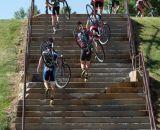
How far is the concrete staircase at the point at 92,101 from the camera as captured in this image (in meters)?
19.3

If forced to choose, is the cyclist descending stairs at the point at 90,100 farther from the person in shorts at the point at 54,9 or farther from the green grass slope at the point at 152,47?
the person in shorts at the point at 54,9

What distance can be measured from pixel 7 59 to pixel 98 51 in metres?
4.21

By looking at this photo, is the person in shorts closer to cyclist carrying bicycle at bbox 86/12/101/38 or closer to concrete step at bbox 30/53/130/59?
cyclist carrying bicycle at bbox 86/12/101/38

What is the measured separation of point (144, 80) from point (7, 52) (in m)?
7.85

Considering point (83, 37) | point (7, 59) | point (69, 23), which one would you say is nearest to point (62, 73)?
point (83, 37)

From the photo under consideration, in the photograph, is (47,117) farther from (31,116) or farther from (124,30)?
(124,30)

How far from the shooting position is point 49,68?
65.3 ft

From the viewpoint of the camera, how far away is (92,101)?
66.7ft

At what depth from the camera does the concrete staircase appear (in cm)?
1933

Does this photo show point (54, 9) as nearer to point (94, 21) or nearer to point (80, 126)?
point (94, 21)

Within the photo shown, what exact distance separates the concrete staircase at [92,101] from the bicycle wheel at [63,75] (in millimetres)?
213

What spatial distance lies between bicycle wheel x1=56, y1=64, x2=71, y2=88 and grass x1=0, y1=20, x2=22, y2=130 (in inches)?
75.7

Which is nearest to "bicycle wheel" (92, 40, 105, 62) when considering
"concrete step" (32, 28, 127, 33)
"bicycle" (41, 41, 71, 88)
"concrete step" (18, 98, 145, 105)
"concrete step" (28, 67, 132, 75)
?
"concrete step" (28, 67, 132, 75)

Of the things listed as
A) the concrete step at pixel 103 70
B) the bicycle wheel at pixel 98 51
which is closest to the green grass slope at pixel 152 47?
the concrete step at pixel 103 70
